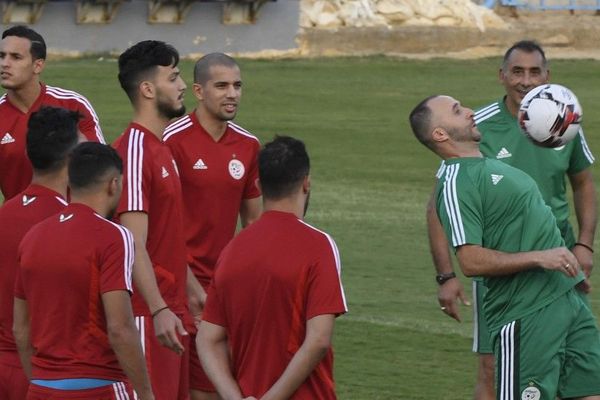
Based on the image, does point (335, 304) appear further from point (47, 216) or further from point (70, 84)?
point (70, 84)

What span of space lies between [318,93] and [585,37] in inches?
374

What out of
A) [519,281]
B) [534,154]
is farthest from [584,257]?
[519,281]

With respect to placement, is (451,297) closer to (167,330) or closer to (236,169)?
(236,169)

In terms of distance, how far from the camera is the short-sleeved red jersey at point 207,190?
842cm

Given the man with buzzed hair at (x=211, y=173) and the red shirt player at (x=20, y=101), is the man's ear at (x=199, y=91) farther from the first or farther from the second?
the red shirt player at (x=20, y=101)

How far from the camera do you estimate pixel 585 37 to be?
35906 mm

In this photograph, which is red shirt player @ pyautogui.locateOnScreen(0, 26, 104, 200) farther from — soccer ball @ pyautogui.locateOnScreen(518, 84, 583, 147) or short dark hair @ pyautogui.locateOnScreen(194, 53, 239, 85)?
soccer ball @ pyautogui.locateOnScreen(518, 84, 583, 147)

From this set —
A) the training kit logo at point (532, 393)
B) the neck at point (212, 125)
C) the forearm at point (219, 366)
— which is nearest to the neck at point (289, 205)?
the forearm at point (219, 366)

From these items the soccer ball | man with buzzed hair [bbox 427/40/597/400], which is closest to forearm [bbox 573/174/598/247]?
man with buzzed hair [bbox 427/40/597/400]

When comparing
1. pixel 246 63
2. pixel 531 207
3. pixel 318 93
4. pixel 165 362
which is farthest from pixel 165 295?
pixel 246 63

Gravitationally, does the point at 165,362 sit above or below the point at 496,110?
below

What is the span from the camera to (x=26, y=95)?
857 centimetres

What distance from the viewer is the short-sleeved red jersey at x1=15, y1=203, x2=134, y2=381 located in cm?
624

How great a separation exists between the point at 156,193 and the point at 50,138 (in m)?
1.02
